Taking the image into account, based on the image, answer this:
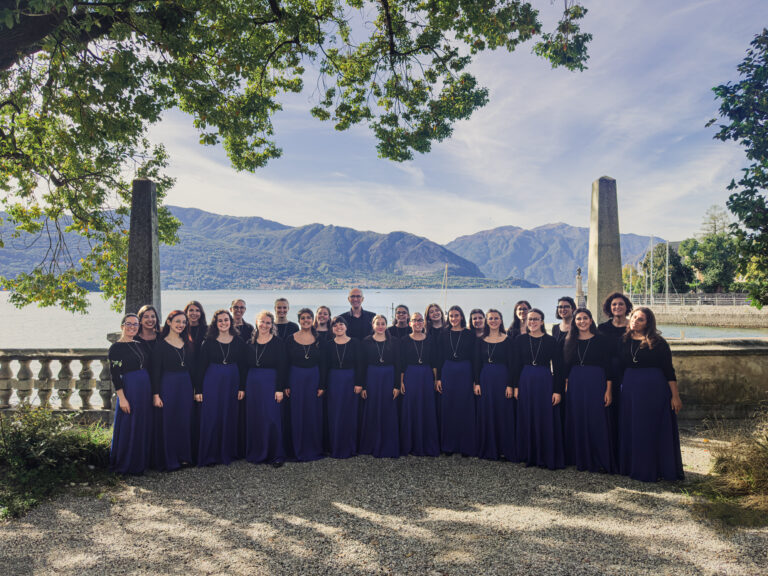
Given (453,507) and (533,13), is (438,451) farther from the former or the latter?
(533,13)

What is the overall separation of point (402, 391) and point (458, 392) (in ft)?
2.54

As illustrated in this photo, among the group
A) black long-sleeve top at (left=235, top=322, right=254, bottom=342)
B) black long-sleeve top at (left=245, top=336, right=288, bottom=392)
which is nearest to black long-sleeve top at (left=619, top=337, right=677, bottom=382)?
black long-sleeve top at (left=245, top=336, right=288, bottom=392)

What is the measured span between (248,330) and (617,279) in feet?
20.5

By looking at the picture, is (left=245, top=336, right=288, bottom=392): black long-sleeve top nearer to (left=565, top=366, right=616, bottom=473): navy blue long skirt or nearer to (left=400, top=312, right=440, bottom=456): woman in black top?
(left=400, top=312, right=440, bottom=456): woman in black top

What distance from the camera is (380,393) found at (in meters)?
6.34

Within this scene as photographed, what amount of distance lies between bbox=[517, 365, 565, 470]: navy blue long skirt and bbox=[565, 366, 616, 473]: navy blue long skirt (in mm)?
225

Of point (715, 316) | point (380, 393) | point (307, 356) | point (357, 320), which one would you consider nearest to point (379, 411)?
point (380, 393)

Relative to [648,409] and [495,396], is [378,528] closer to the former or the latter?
[495,396]

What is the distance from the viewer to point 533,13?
7824 mm

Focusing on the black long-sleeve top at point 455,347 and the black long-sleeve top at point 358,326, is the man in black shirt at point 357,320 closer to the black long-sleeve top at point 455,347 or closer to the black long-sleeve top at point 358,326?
the black long-sleeve top at point 358,326

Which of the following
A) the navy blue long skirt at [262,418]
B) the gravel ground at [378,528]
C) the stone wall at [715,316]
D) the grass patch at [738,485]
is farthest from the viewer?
the stone wall at [715,316]

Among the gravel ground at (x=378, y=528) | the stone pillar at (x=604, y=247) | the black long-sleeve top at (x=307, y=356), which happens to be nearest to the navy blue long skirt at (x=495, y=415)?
the gravel ground at (x=378, y=528)

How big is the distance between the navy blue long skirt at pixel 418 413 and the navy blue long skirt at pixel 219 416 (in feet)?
7.46

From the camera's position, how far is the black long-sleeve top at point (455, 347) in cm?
641
